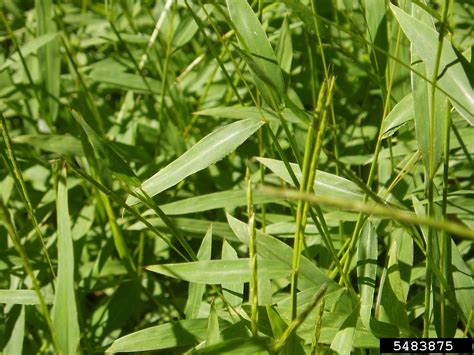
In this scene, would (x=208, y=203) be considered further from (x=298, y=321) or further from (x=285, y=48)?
(x=298, y=321)

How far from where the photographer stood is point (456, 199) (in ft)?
3.06

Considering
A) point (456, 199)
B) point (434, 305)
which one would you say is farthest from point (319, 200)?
point (456, 199)

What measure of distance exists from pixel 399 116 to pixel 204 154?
262mm

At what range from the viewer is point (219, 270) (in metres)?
0.80

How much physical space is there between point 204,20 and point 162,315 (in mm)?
630

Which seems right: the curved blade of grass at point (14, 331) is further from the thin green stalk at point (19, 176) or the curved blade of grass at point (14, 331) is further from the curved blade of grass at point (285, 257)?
the curved blade of grass at point (285, 257)

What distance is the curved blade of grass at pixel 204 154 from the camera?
31.6 inches

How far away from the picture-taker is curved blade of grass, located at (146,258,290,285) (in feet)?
2.56

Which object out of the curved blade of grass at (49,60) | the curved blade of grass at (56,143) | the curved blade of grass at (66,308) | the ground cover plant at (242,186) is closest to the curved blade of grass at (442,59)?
the ground cover plant at (242,186)

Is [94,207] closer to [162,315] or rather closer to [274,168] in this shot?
[162,315]

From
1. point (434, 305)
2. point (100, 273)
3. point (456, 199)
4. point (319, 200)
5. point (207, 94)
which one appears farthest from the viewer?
point (207, 94)

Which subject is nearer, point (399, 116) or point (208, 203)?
point (399, 116)

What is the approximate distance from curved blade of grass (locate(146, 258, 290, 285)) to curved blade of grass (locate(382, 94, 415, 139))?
0.22 metres

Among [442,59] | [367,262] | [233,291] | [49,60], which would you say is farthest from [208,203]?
[49,60]
